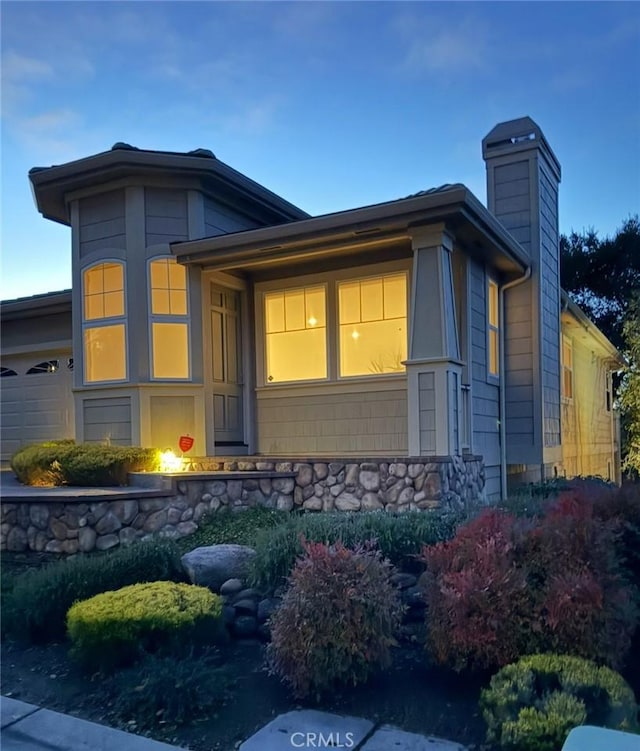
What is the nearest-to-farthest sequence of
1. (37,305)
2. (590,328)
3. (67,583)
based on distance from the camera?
(67,583), (37,305), (590,328)

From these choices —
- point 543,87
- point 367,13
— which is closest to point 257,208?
point 367,13

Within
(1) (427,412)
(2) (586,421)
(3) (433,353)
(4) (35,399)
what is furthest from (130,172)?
(2) (586,421)

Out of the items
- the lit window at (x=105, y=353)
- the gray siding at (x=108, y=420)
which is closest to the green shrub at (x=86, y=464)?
the gray siding at (x=108, y=420)

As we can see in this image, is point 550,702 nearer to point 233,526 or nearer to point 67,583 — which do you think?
point 67,583

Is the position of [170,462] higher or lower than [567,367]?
lower

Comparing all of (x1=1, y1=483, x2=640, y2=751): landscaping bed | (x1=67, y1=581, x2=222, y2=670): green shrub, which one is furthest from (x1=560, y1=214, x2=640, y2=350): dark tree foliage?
(x1=67, y1=581, x2=222, y2=670): green shrub

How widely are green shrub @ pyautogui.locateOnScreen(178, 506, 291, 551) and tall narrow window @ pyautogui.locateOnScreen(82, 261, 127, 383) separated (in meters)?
2.49

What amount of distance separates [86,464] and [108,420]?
1.28 meters

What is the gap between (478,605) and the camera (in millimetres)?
3248

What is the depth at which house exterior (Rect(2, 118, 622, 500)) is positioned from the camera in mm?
6855

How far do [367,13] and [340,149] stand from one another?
3.00 metres

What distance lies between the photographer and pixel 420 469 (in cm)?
647

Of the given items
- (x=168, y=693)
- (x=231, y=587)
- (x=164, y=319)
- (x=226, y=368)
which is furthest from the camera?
(x=226, y=368)

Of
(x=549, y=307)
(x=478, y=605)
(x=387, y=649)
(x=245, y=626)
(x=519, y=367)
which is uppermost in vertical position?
(x=549, y=307)
